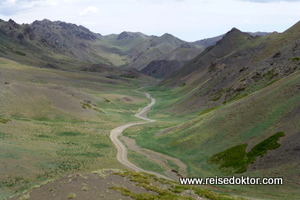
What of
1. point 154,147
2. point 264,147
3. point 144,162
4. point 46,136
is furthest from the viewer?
point 46,136

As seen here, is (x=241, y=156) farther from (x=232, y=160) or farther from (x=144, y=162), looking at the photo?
(x=144, y=162)

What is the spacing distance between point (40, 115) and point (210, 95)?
63.4m

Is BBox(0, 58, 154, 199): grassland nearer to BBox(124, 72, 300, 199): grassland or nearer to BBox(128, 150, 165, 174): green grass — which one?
BBox(128, 150, 165, 174): green grass

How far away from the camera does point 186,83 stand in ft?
632

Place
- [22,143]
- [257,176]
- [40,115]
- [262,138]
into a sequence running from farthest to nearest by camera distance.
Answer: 1. [40,115]
2. [22,143]
3. [262,138]
4. [257,176]

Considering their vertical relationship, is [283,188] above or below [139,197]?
below

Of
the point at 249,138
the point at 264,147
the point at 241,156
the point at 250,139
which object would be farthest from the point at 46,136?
the point at 264,147

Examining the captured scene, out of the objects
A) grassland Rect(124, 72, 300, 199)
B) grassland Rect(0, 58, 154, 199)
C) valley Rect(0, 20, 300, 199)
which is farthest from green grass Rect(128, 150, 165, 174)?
grassland Rect(124, 72, 300, 199)

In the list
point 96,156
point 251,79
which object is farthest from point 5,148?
point 251,79

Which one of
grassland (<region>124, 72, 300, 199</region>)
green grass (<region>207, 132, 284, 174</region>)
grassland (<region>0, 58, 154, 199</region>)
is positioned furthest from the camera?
green grass (<region>207, 132, 284, 174</region>)

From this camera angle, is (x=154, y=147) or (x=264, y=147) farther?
(x=154, y=147)

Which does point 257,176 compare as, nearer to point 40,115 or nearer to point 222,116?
point 222,116

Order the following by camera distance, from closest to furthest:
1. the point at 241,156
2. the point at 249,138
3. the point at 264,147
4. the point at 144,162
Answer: the point at 264,147
the point at 241,156
the point at 249,138
the point at 144,162

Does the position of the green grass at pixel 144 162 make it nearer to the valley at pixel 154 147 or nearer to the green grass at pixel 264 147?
the valley at pixel 154 147
